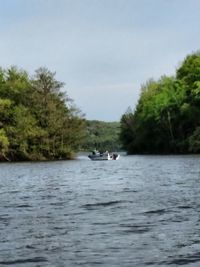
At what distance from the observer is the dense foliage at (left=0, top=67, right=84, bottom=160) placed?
108312 millimetres

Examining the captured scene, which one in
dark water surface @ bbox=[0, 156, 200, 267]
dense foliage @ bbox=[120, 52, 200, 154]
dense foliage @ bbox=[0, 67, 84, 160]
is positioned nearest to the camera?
dark water surface @ bbox=[0, 156, 200, 267]

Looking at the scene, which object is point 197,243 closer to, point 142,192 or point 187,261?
point 187,261

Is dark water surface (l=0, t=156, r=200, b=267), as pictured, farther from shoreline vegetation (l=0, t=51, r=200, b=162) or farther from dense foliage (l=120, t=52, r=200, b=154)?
dense foliage (l=120, t=52, r=200, b=154)

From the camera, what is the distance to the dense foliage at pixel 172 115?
124750 millimetres

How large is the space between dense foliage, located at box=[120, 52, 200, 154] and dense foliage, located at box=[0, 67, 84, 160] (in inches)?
958

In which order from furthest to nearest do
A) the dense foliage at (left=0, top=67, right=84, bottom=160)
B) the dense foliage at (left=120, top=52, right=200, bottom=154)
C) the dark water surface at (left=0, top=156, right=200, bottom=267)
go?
the dense foliage at (left=120, top=52, right=200, bottom=154) < the dense foliage at (left=0, top=67, right=84, bottom=160) < the dark water surface at (left=0, top=156, right=200, bottom=267)

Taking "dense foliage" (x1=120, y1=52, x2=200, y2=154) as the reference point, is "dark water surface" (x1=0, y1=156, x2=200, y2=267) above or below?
below

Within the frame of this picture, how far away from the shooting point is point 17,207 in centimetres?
2666

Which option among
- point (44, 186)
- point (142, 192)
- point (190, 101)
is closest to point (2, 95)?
point (190, 101)

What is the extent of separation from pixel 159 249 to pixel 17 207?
12.0 metres

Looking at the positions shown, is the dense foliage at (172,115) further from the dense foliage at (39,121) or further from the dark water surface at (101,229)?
the dark water surface at (101,229)

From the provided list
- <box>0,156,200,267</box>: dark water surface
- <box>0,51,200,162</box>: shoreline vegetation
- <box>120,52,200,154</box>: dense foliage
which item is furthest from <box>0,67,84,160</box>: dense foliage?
<box>0,156,200,267</box>: dark water surface

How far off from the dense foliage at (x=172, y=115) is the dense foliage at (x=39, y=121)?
24.3 metres

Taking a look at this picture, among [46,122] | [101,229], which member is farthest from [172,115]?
[101,229]
